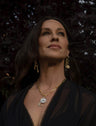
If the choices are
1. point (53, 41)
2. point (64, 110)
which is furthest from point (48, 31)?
point (64, 110)

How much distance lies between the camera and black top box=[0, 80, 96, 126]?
223 cm

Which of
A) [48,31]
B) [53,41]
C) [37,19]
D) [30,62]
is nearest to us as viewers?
[53,41]

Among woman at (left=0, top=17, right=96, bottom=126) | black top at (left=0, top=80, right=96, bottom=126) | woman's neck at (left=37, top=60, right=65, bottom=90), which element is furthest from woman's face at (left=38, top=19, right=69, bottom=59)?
black top at (left=0, top=80, right=96, bottom=126)

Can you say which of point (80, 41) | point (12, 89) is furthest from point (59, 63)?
point (12, 89)

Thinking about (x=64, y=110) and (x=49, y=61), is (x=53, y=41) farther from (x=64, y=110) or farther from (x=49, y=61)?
(x=64, y=110)

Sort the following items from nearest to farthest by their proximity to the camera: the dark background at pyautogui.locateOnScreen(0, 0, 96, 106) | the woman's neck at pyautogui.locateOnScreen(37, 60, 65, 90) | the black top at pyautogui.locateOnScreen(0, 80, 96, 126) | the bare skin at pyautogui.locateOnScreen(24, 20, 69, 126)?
1. the black top at pyautogui.locateOnScreen(0, 80, 96, 126)
2. the bare skin at pyautogui.locateOnScreen(24, 20, 69, 126)
3. the woman's neck at pyautogui.locateOnScreen(37, 60, 65, 90)
4. the dark background at pyautogui.locateOnScreen(0, 0, 96, 106)

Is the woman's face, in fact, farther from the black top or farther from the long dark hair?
the black top

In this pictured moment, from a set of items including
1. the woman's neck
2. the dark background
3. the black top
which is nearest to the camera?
the black top

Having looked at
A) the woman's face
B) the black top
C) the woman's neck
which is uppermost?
the woman's face

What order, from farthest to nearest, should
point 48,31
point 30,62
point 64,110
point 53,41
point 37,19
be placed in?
1. point 37,19
2. point 30,62
3. point 48,31
4. point 53,41
5. point 64,110

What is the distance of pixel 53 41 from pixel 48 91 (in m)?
0.56

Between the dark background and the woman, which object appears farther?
the dark background

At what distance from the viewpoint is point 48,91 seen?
8.46 feet

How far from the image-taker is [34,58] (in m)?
2.68
